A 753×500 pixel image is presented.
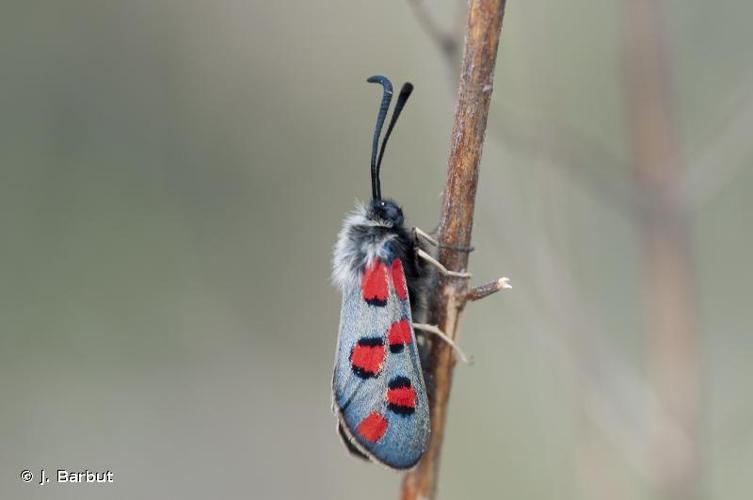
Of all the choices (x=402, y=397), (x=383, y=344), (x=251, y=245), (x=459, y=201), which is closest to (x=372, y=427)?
(x=402, y=397)

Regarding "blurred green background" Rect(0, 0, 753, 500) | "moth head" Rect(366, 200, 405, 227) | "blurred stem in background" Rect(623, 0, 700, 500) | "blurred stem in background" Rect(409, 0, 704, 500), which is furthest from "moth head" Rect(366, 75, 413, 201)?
"blurred green background" Rect(0, 0, 753, 500)

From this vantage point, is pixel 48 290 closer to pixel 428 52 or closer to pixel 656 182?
pixel 428 52

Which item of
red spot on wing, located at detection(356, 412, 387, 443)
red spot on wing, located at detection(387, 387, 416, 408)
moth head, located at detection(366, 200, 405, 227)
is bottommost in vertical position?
red spot on wing, located at detection(356, 412, 387, 443)

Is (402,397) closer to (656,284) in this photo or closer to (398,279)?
(398,279)

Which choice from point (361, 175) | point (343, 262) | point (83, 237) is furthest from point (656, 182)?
point (83, 237)

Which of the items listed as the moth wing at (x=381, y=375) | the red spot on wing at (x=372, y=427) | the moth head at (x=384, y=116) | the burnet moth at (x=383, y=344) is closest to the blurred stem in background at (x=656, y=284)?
the moth head at (x=384, y=116)

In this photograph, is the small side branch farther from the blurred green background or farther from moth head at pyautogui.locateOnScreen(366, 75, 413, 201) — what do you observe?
the blurred green background
